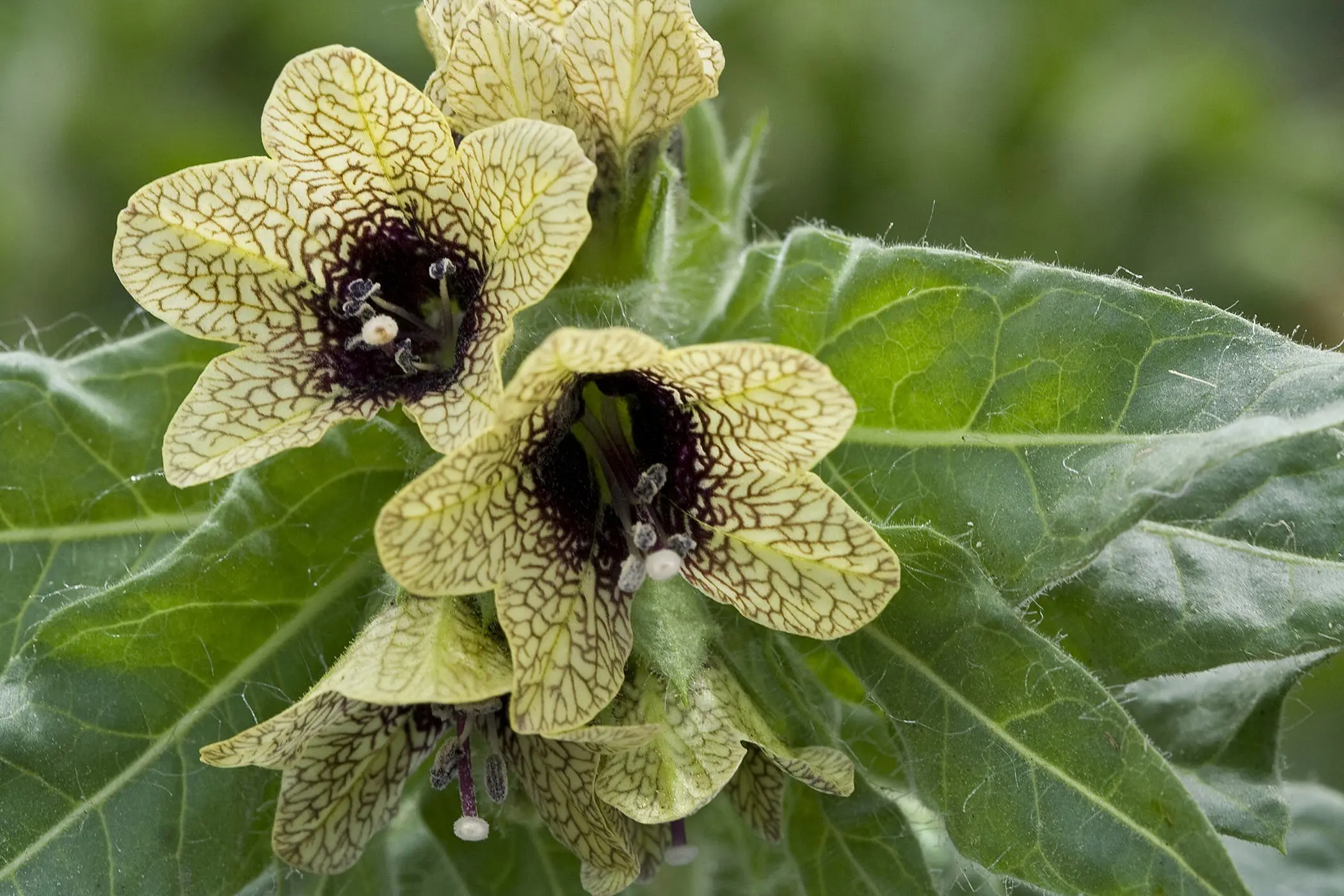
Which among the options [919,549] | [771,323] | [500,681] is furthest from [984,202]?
[500,681]

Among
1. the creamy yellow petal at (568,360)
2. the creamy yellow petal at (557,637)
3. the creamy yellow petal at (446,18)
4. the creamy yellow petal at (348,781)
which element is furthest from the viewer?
the creamy yellow petal at (446,18)

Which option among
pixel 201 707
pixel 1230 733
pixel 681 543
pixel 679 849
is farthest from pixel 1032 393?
pixel 201 707

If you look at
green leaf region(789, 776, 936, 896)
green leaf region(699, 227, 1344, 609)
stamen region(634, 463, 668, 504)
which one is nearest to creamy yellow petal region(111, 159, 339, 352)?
stamen region(634, 463, 668, 504)

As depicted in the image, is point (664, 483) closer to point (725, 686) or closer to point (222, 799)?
point (725, 686)

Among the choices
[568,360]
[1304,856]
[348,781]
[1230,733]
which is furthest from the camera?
[1304,856]

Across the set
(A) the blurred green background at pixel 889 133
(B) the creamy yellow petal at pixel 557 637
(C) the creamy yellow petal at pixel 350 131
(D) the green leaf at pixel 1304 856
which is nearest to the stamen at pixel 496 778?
(B) the creamy yellow petal at pixel 557 637

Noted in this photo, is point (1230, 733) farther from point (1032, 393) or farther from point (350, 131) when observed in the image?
point (350, 131)

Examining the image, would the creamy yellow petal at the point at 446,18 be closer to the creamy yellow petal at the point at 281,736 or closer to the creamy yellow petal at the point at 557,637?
the creamy yellow petal at the point at 557,637
